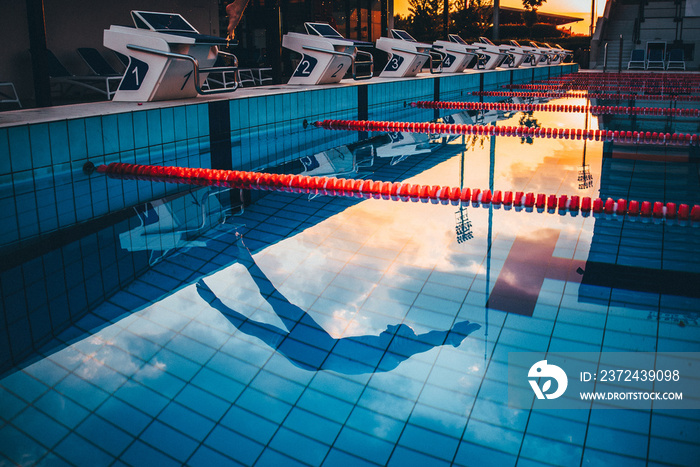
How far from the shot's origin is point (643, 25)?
22.9 m

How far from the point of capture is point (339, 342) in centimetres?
198

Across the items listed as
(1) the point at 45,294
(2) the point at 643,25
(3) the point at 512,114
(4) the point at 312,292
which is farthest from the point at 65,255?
(2) the point at 643,25

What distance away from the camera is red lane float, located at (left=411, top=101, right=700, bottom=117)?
8.36 meters

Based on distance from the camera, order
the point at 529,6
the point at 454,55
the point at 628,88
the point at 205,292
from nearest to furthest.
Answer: the point at 205,292, the point at 628,88, the point at 454,55, the point at 529,6

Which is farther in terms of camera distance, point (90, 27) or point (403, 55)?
point (403, 55)

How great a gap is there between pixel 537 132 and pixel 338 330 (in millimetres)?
5466

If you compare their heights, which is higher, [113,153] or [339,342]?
[113,153]

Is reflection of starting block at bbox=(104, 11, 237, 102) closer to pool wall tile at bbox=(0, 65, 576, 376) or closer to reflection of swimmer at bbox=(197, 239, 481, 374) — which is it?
pool wall tile at bbox=(0, 65, 576, 376)

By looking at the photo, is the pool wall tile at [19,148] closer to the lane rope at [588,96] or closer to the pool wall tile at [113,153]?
the pool wall tile at [113,153]

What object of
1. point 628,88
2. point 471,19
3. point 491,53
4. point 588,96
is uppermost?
point 471,19

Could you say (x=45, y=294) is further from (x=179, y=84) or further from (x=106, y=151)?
(x=179, y=84)

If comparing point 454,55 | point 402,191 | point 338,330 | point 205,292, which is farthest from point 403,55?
point 338,330

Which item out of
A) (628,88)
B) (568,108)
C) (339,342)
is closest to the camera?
(339,342)

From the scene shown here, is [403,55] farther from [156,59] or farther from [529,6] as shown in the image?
[529,6]
